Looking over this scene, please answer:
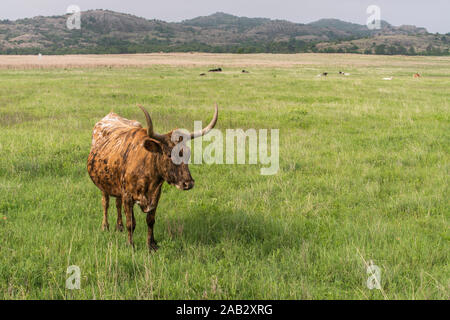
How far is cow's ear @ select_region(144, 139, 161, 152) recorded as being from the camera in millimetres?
4742

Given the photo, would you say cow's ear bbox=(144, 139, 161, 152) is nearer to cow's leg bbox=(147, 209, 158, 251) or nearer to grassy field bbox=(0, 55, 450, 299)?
cow's leg bbox=(147, 209, 158, 251)

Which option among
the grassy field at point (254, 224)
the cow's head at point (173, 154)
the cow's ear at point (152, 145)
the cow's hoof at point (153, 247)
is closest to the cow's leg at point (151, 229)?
the cow's hoof at point (153, 247)

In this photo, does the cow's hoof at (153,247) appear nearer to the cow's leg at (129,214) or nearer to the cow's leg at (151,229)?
the cow's leg at (151,229)

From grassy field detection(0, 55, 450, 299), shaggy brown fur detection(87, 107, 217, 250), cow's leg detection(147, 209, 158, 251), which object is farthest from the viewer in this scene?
cow's leg detection(147, 209, 158, 251)

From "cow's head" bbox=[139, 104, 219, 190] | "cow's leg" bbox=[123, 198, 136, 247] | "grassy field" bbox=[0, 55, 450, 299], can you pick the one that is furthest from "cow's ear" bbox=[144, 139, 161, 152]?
"grassy field" bbox=[0, 55, 450, 299]

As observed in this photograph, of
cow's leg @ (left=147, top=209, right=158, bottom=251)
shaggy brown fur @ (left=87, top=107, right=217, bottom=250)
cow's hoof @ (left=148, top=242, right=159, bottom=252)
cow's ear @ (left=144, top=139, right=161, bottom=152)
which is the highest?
cow's ear @ (left=144, top=139, right=161, bottom=152)

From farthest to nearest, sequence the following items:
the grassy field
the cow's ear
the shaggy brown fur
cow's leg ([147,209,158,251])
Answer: cow's leg ([147,209,158,251]) < the shaggy brown fur < the cow's ear < the grassy field

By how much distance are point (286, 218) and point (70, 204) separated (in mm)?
4008

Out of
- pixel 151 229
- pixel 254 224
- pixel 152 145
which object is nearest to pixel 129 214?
pixel 151 229

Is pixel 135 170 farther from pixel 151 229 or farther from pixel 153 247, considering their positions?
pixel 153 247

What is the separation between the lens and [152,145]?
4785mm

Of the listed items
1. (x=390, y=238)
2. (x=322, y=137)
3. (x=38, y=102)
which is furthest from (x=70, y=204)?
(x=38, y=102)

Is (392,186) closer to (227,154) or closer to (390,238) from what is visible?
(390,238)

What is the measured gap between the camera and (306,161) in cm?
970
